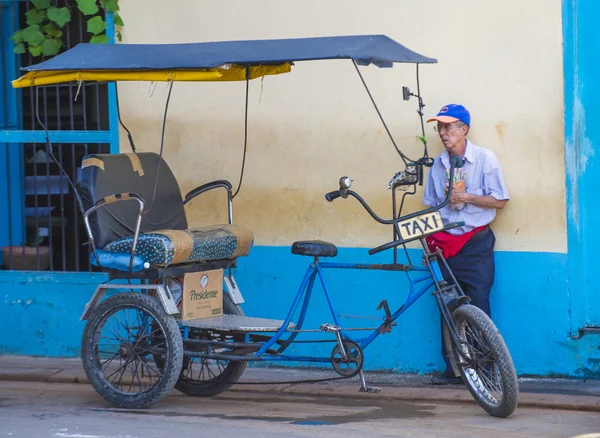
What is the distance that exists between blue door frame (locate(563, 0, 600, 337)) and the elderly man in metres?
0.53

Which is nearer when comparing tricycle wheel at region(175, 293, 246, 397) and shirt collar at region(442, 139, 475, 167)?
tricycle wheel at region(175, 293, 246, 397)

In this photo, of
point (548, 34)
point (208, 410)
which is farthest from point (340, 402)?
point (548, 34)

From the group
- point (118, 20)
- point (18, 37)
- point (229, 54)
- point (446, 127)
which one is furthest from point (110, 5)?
point (446, 127)

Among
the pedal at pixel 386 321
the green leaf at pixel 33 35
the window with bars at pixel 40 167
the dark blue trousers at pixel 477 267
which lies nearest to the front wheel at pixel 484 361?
the pedal at pixel 386 321

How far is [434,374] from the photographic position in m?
7.42

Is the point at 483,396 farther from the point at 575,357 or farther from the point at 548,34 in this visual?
the point at 548,34

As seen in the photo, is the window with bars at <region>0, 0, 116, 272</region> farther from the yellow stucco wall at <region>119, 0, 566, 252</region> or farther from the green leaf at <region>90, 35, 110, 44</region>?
the yellow stucco wall at <region>119, 0, 566, 252</region>

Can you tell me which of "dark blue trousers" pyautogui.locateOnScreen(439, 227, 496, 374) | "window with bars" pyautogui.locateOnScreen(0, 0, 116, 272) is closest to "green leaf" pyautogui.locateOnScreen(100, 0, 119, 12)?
"window with bars" pyautogui.locateOnScreen(0, 0, 116, 272)

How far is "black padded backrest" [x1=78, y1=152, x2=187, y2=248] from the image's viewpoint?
21.5 ft

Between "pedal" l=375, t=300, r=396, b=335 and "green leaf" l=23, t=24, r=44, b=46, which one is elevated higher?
"green leaf" l=23, t=24, r=44, b=46

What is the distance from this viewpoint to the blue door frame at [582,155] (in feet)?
23.0

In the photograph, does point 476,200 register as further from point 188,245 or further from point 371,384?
point 188,245

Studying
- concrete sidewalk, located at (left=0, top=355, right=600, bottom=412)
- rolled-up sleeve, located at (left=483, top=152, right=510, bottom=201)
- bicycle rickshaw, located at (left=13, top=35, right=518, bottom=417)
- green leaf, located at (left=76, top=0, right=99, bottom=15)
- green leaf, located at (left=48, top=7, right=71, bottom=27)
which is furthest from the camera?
green leaf, located at (left=48, top=7, right=71, bottom=27)

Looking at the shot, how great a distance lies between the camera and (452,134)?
22.8 feet
